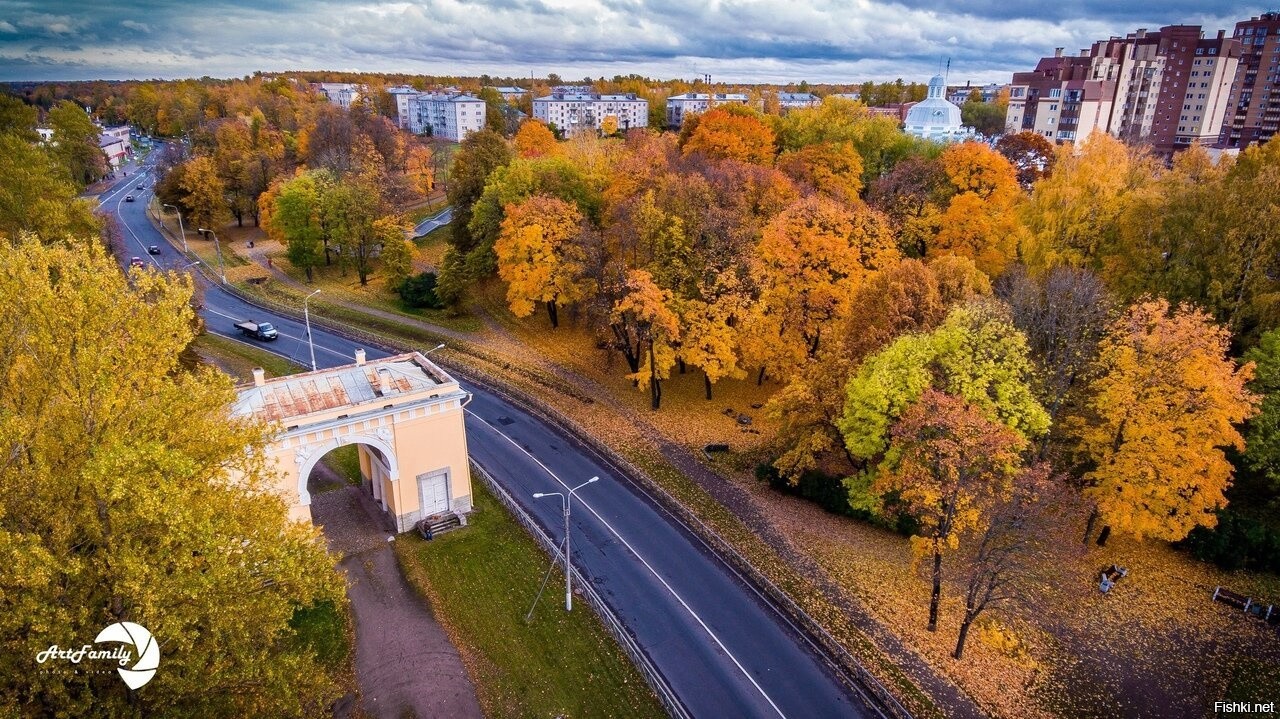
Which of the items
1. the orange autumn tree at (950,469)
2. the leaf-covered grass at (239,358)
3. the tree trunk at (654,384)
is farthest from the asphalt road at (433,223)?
the orange autumn tree at (950,469)

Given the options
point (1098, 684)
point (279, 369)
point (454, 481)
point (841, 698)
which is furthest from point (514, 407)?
point (1098, 684)

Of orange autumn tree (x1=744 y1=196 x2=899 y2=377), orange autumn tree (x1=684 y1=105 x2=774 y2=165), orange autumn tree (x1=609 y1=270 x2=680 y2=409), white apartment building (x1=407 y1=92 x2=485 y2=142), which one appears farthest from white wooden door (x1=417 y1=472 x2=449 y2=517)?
white apartment building (x1=407 y1=92 x2=485 y2=142)

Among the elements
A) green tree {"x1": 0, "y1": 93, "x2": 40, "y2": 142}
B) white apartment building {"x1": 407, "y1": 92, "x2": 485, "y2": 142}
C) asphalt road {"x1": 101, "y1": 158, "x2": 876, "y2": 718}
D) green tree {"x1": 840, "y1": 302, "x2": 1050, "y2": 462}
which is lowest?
asphalt road {"x1": 101, "y1": 158, "x2": 876, "y2": 718}

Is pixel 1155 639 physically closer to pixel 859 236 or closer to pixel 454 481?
pixel 859 236

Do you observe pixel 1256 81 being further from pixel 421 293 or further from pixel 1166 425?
pixel 421 293

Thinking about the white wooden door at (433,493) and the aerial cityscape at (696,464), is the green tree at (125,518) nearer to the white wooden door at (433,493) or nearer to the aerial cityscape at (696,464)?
the aerial cityscape at (696,464)

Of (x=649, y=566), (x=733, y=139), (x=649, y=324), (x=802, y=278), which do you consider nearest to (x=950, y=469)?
(x=649, y=566)

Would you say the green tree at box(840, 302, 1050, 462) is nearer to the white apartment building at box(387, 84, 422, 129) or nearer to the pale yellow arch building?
the pale yellow arch building
